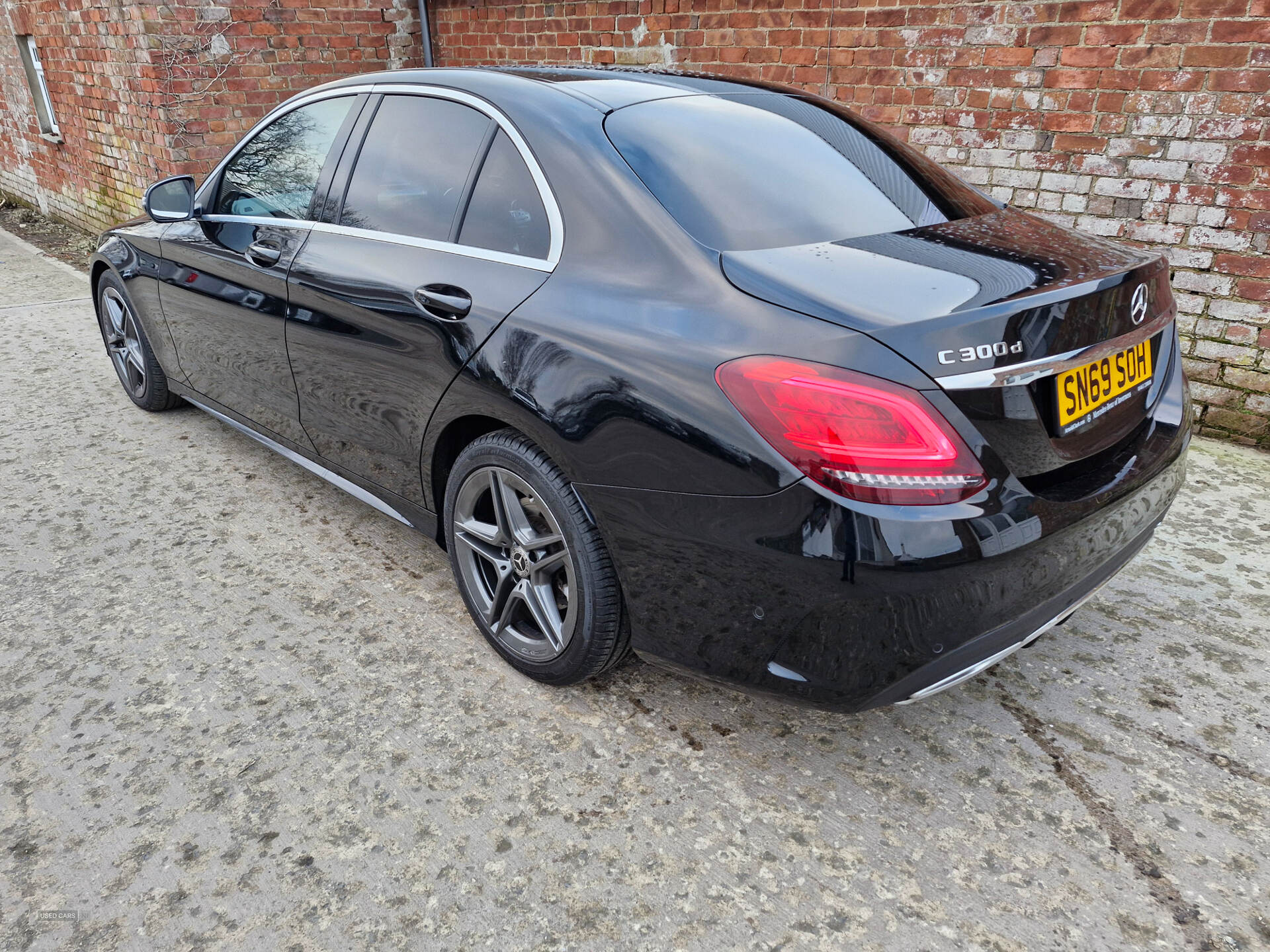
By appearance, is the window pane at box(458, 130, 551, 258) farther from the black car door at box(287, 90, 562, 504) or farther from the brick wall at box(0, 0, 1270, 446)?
the brick wall at box(0, 0, 1270, 446)

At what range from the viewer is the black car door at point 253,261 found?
3.11m

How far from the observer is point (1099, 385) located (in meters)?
1.95

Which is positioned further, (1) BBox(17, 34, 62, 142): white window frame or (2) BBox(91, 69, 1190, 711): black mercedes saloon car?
(1) BBox(17, 34, 62, 142): white window frame

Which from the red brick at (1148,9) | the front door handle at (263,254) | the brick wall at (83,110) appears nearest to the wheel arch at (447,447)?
the front door handle at (263,254)

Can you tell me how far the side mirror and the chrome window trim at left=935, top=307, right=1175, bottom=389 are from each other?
3.25m

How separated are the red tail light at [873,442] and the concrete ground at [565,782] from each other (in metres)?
0.87

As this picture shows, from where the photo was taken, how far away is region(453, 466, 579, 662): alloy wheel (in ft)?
7.67

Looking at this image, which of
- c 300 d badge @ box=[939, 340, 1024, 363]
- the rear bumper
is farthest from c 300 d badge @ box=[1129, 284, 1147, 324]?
c 300 d badge @ box=[939, 340, 1024, 363]

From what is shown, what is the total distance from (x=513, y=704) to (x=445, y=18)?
725 cm

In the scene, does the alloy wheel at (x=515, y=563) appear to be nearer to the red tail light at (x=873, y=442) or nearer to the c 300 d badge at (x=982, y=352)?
the red tail light at (x=873, y=442)

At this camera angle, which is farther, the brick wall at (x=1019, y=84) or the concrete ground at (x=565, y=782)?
the brick wall at (x=1019, y=84)

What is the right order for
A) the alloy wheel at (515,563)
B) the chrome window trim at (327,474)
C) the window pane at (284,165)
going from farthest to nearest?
the window pane at (284,165) → the chrome window trim at (327,474) → the alloy wheel at (515,563)

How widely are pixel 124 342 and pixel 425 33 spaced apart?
4793 mm

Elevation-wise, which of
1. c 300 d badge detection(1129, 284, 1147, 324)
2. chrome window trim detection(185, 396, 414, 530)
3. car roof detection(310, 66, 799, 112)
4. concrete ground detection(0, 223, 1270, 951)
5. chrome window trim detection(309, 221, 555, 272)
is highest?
car roof detection(310, 66, 799, 112)
